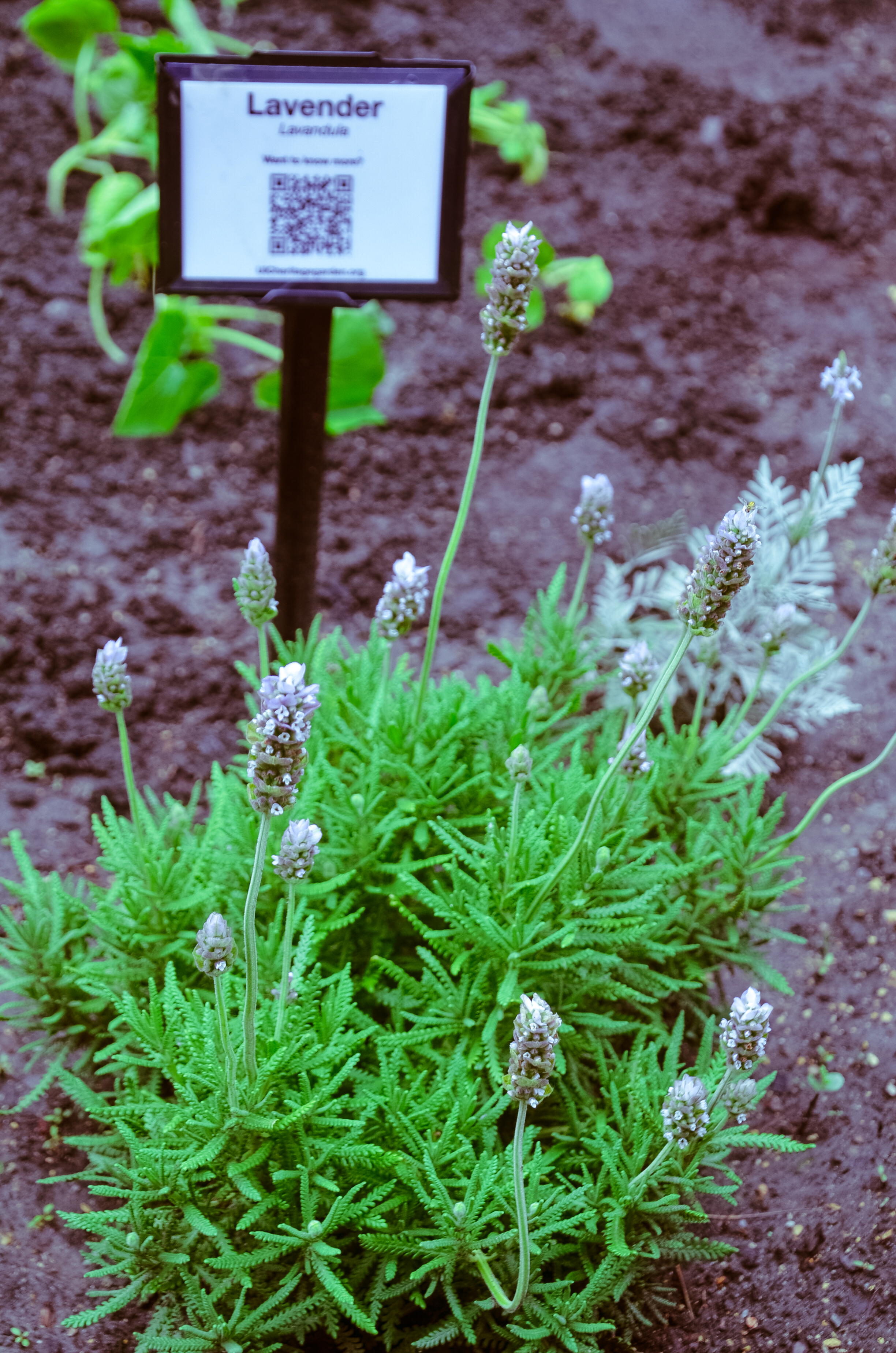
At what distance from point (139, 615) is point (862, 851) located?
1.54 metres

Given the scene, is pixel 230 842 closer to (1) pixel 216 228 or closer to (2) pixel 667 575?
(1) pixel 216 228

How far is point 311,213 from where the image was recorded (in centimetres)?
184

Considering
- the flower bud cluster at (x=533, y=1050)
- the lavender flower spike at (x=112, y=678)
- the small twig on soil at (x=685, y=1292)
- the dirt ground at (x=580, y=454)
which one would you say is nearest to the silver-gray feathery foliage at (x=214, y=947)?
the flower bud cluster at (x=533, y=1050)

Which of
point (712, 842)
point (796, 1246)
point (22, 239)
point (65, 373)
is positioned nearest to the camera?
point (796, 1246)

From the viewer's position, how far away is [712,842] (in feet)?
5.90

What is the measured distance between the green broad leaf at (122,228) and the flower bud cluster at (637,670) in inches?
55.8

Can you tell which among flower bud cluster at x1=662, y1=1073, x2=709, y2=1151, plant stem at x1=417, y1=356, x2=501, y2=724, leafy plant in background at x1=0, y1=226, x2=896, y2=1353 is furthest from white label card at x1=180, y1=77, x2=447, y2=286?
flower bud cluster at x1=662, y1=1073, x2=709, y2=1151

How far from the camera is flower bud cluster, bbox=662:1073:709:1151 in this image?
129 centimetres

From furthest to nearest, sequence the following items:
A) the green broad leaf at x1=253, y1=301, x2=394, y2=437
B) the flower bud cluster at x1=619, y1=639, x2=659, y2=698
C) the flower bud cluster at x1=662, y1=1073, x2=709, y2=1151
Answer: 1. the green broad leaf at x1=253, y1=301, x2=394, y2=437
2. the flower bud cluster at x1=619, y1=639, x2=659, y2=698
3. the flower bud cluster at x1=662, y1=1073, x2=709, y2=1151

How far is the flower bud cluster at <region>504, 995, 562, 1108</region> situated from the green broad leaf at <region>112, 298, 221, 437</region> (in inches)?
75.4

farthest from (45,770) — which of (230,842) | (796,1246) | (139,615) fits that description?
(796,1246)

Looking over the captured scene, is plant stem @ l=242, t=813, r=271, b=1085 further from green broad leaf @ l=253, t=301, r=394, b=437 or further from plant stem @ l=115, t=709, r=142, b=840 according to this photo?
green broad leaf @ l=253, t=301, r=394, b=437

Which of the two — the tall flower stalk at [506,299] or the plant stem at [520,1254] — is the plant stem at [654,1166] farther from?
the tall flower stalk at [506,299]

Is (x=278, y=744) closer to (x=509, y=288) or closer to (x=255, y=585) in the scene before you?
(x=255, y=585)
